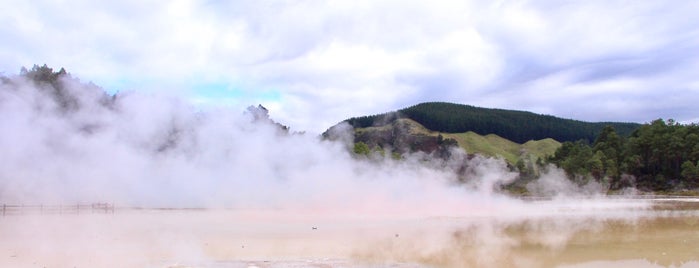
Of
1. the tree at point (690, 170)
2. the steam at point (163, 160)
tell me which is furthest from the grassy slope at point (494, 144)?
the steam at point (163, 160)

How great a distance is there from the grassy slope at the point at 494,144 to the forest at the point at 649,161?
65.8 meters

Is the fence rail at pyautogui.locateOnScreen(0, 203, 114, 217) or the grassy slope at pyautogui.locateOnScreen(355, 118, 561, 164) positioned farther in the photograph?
the grassy slope at pyautogui.locateOnScreen(355, 118, 561, 164)

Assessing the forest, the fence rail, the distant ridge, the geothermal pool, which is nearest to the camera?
the geothermal pool

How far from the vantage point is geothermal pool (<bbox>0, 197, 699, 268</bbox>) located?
1620 centimetres

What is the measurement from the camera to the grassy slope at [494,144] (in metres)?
161

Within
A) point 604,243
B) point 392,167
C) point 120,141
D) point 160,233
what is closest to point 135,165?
point 120,141

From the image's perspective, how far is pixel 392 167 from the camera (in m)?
46.6

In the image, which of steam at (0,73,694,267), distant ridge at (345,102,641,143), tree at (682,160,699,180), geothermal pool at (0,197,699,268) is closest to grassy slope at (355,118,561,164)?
distant ridge at (345,102,641,143)

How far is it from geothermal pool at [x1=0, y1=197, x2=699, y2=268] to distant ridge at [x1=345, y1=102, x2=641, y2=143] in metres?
132

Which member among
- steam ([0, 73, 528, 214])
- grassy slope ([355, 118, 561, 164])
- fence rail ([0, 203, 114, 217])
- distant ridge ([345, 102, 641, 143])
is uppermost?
distant ridge ([345, 102, 641, 143])

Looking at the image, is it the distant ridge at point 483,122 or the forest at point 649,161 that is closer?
the forest at point 649,161

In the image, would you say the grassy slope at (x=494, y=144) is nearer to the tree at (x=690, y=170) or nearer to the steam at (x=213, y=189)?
the tree at (x=690, y=170)

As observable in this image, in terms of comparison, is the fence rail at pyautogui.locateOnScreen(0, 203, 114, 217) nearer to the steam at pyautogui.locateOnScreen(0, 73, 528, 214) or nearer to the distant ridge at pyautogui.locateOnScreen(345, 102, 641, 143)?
the steam at pyautogui.locateOnScreen(0, 73, 528, 214)

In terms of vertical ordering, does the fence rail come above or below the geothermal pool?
above
